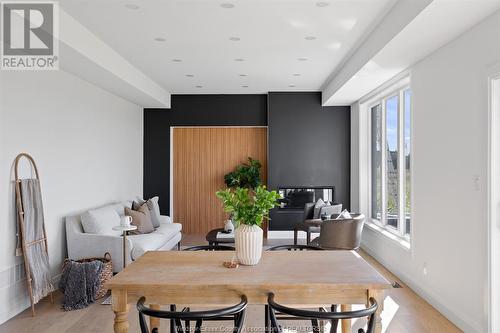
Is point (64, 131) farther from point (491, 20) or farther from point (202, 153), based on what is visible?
point (491, 20)

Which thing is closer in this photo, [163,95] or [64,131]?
[64,131]

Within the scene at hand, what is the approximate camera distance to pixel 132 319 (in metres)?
3.75

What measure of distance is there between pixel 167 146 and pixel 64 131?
3.36 meters

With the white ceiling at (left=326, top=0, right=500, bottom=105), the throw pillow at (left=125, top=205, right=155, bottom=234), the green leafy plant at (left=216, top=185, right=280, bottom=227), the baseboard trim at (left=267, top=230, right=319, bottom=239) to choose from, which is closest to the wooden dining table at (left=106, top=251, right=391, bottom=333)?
the green leafy plant at (left=216, top=185, right=280, bottom=227)

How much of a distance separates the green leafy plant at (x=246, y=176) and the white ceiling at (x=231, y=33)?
2125mm

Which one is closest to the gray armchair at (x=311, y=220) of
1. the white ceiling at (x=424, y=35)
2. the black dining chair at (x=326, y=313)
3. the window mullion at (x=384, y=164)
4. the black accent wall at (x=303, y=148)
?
the window mullion at (x=384, y=164)

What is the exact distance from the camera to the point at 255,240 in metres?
2.42

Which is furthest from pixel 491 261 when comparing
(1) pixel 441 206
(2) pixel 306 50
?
(2) pixel 306 50

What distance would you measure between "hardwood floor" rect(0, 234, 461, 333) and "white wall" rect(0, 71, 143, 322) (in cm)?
24

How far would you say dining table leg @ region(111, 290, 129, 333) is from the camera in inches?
83.1

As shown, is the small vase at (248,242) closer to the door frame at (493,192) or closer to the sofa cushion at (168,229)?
the door frame at (493,192)

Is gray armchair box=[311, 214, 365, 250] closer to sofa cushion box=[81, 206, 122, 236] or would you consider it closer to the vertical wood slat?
sofa cushion box=[81, 206, 122, 236]

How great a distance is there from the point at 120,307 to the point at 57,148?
3276mm

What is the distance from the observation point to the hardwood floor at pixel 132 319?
351 centimetres
